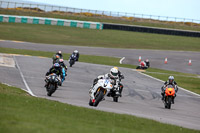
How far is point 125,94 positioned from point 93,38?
1669 inches

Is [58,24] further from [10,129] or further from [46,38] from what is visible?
[10,129]

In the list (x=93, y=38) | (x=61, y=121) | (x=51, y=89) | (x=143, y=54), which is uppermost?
(x=93, y=38)

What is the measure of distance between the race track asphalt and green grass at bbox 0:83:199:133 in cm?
3096

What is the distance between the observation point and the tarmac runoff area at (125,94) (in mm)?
14610

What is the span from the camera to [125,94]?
20.8m

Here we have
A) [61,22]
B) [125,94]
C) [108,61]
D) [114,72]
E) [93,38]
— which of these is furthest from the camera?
[61,22]

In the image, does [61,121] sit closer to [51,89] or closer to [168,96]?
[51,89]

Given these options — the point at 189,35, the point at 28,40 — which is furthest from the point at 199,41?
the point at 28,40

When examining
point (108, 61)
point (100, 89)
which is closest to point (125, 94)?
point (100, 89)

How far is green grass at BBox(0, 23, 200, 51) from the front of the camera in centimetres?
5864

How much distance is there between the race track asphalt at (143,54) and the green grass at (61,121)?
3096 centimetres

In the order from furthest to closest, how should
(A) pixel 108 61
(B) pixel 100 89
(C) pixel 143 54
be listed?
(C) pixel 143 54, (A) pixel 108 61, (B) pixel 100 89

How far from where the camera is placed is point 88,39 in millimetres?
61750

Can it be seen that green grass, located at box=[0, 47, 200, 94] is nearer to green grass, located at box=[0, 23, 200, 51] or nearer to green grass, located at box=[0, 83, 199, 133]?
green grass, located at box=[0, 23, 200, 51]
